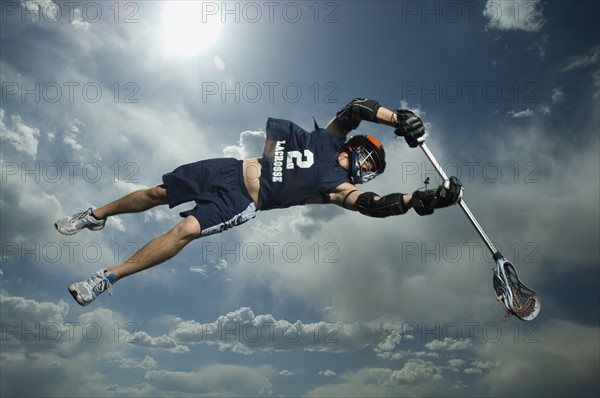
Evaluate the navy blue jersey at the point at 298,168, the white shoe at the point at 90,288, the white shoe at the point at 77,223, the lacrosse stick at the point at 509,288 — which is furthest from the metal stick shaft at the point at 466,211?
the white shoe at the point at 77,223

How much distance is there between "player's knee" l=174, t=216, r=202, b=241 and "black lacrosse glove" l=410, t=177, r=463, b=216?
138 inches

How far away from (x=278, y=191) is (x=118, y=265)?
2888 mm

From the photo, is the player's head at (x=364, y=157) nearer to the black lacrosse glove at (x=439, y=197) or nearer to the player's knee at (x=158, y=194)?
the black lacrosse glove at (x=439, y=197)

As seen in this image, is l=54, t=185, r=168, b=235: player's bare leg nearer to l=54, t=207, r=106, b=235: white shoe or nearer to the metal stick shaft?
l=54, t=207, r=106, b=235: white shoe

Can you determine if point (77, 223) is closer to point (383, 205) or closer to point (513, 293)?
point (383, 205)

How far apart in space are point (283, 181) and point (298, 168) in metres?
0.34

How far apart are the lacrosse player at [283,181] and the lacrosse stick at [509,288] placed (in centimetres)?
99

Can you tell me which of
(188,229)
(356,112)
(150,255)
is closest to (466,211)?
(356,112)

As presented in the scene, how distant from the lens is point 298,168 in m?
9.03

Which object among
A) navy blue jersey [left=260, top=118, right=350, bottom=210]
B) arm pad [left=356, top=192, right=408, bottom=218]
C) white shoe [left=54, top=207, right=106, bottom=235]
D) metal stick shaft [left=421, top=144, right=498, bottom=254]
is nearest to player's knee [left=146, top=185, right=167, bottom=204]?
white shoe [left=54, top=207, right=106, bottom=235]


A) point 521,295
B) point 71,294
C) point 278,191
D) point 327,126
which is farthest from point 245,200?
point 521,295

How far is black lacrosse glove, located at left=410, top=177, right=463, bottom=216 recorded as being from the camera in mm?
7988

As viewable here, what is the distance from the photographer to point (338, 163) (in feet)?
30.3

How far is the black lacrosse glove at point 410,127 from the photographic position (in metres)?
8.80
